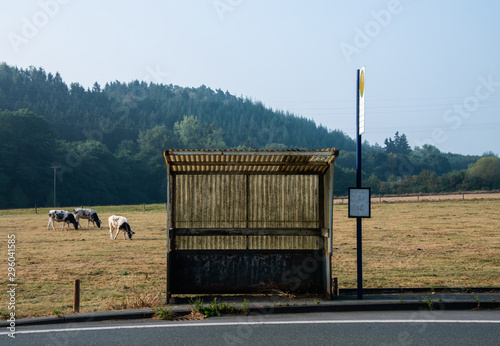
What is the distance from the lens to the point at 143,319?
31.8ft

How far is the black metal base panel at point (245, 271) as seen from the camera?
1141cm

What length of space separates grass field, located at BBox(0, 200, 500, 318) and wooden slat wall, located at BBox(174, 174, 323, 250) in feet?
6.09

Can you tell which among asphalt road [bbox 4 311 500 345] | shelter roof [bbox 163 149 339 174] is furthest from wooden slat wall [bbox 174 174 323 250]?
asphalt road [bbox 4 311 500 345]

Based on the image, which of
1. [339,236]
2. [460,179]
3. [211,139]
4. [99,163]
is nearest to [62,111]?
[211,139]

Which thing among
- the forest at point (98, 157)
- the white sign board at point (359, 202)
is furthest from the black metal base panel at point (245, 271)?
the forest at point (98, 157)

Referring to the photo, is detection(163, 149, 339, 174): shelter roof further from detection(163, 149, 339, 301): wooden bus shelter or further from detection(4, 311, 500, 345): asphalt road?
detection(4, 311, 500, 345): asphalt road

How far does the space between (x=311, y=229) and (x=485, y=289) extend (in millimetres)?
3568

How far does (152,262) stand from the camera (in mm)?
19344

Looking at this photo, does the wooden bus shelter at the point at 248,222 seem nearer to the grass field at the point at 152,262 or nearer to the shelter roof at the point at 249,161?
the shelter roof at the point at 249,161

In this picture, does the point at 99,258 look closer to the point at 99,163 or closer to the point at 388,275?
the point at 388,275

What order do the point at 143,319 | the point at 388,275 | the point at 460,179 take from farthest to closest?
the point at 460,179
the point at 388,275
the point at 143,319

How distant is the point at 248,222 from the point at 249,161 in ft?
4.51

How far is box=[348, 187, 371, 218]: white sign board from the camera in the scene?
→ 1072 centimetres

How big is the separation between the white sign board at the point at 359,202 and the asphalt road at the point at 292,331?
1860 millimetres
